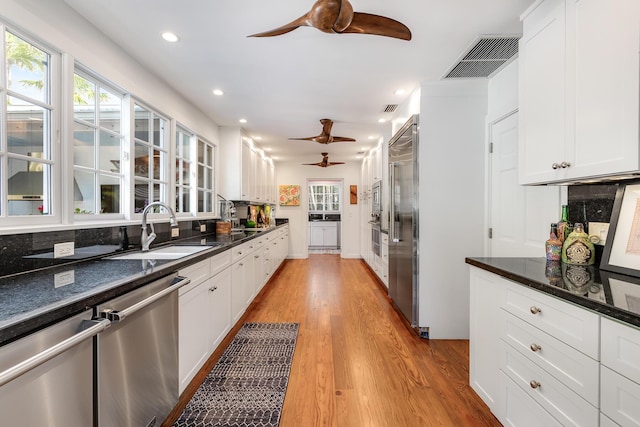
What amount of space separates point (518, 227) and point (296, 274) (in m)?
3.83

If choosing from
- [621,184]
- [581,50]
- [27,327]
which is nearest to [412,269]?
[621,184]

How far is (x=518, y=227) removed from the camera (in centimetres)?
223

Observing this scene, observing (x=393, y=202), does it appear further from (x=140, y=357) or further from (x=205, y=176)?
(x=140, y=357)

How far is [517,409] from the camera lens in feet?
4.63

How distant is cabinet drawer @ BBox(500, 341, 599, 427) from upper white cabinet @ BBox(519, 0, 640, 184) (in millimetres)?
901

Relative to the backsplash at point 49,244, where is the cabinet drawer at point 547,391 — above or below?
below

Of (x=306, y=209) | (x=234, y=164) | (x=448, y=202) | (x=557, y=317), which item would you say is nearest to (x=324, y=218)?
(x=306, y=209)

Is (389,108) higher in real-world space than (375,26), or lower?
higher

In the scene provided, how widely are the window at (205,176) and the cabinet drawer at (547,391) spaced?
3.42 meters

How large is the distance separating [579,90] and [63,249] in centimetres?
283

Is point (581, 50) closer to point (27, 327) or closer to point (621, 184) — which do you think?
point (621, 184)

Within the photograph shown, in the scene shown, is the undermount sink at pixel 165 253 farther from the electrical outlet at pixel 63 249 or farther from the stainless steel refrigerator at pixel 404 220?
the stainless steel refrigerator at pixel 404 220

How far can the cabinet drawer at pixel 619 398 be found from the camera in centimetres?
87

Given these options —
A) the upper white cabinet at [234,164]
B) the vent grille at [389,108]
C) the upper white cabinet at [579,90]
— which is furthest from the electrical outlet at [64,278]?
the vent grille at [389,108]
